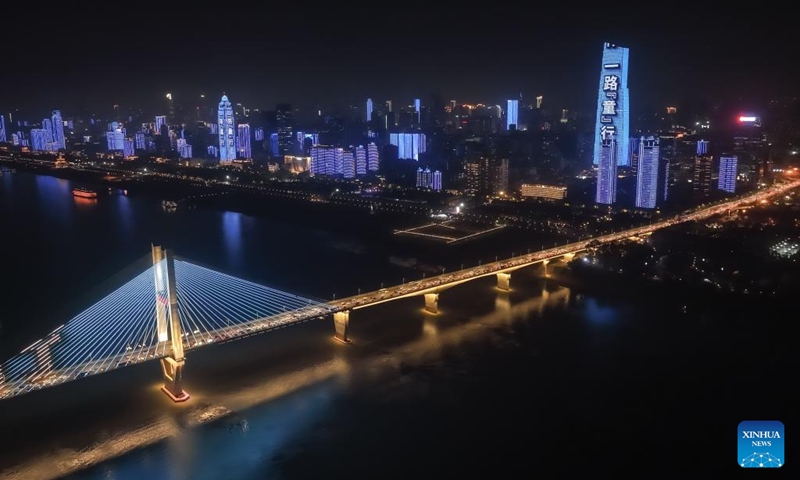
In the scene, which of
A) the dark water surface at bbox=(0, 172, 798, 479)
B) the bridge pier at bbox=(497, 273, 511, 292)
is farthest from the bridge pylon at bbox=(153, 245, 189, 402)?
the bridge pier at bbox=(497, 273, 511, 292)

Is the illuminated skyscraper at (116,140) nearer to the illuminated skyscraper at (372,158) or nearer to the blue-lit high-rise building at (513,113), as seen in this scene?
the illuminated skyscraper at (372,158)

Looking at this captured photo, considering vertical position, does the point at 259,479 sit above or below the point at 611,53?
below

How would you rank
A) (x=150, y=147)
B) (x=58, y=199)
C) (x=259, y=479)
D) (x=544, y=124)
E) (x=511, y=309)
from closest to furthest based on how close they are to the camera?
(x=259, y=479) < (x=511, y=309) < (x=58, y=199) < (x=544, y=124) < (x=150, y=147)

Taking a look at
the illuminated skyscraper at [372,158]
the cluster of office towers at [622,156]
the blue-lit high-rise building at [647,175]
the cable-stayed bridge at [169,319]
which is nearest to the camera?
the cable-stayed bridge at [169,319]

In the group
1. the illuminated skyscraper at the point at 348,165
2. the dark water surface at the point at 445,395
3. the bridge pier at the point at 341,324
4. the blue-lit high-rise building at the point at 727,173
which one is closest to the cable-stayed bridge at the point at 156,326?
the bridge pier at the point at 341,324

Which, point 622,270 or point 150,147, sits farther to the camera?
point 150,147

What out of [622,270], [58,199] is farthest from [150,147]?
[622,270]

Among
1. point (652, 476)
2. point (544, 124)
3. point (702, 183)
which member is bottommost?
point (652, 476)

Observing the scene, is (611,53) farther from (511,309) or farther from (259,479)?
(259,479)
